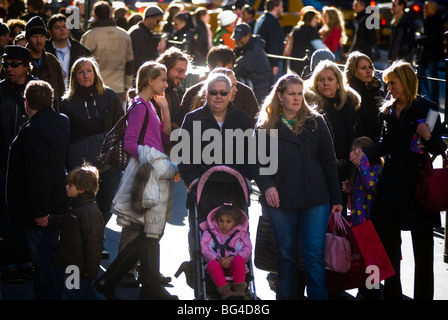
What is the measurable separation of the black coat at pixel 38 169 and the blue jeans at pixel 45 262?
0.15 m

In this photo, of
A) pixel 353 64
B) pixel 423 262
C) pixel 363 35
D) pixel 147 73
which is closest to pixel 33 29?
pixel 147 73

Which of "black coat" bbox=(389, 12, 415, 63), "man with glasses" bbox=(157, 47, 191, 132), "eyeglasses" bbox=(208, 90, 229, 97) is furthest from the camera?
"black coat" bbox=(389, 12, 415, 63)

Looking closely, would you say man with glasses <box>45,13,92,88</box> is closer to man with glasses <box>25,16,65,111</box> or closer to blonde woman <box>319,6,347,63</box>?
man with glasses <box>25,16,65,111</box>

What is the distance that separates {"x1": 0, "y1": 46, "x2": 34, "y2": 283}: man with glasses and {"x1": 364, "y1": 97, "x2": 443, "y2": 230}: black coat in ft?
10.9

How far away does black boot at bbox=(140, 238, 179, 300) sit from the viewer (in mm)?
7789

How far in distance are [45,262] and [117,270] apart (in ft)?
2.24

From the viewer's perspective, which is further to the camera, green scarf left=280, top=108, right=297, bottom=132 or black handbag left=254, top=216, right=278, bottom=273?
black handbag left=254, top=216, right=278, bottom=273

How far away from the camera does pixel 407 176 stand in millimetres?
7117

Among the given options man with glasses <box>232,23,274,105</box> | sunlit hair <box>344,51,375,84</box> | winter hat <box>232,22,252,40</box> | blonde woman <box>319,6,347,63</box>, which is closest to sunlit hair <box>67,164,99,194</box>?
sunlit hair <box>344,51,375,84</box>

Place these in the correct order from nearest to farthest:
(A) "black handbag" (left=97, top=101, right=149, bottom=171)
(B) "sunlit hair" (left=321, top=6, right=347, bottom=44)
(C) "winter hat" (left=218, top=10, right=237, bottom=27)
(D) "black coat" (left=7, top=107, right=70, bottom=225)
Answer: (D) "black coat" (left=7, top=107, right=70, bottom=225) < (A) "black handbag" (left=97, top=101, right=149, bottom=171) < (C) "winter hat" (left=218, top=10, right=237, bottom=27) < (B) "sunlit hair" (left=321, top=6, right=347, bottom=44)

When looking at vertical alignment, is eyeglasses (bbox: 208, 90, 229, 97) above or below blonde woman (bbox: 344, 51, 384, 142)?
below

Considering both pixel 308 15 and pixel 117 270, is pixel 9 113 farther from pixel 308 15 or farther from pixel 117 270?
pixel 308 15
